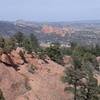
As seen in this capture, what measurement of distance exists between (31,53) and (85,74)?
62.5 ft

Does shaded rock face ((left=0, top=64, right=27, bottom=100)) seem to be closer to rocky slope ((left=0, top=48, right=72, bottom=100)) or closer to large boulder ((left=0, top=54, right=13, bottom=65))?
rocky slope ((left=0, top=48, right=72, bottom=100))

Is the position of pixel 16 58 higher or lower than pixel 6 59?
lower

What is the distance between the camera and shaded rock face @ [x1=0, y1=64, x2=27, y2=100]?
48091 millimetres

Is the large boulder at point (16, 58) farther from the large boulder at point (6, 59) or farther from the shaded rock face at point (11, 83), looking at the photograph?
the shaded rock face at point (11, 83)

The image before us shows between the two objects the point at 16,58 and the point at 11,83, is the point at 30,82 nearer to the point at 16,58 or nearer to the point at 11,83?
the point at 11,83

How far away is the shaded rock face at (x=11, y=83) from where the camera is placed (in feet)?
158

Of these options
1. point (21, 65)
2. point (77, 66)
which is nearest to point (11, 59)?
point (21, 65)

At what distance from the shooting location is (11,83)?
5006cm

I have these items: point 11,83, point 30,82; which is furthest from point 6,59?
point 11,83

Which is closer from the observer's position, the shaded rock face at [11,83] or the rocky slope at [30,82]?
the shaded rock face at [11,83]

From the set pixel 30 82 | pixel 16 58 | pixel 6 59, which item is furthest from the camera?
pixel 16 58

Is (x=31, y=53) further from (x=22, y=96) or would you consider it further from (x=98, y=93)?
(x=98, y=93)

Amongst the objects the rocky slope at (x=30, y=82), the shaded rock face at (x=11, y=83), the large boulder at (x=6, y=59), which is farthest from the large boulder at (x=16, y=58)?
the shaded rock face at (x=11, y=83)

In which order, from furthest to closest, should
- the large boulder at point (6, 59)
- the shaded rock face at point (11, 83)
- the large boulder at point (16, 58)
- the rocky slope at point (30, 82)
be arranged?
the large boulder at point (16, 58) → the large boulder at point (6, 59) → the rocky slope at point (30, 82) → the shaded rock face at point (11, 83)
